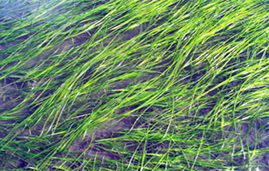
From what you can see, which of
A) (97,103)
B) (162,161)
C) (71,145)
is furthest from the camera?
(97,103)

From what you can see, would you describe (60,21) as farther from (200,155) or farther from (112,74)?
(200,155)

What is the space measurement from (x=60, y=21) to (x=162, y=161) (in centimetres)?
159

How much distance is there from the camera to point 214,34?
71.5 inches

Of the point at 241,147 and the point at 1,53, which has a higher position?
the point at 1,53

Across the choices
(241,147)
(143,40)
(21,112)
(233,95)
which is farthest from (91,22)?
(241,147)

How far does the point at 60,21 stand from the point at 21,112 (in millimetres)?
946

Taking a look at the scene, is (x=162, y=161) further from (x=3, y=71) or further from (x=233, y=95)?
(x=3, y=71)

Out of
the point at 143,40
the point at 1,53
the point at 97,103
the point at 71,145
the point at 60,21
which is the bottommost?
the point at 71,145

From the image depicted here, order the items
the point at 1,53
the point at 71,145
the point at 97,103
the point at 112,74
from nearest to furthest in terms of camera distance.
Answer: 1. the point at 71,145
2. the point at 97,103
3. the point at 112,74
4. the point at 1,53

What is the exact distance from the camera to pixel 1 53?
6.37ft

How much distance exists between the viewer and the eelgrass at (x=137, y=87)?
1428mm

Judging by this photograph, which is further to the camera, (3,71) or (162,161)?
(3,71)

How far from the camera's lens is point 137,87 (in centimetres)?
161

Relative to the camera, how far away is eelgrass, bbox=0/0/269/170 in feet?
4.68
